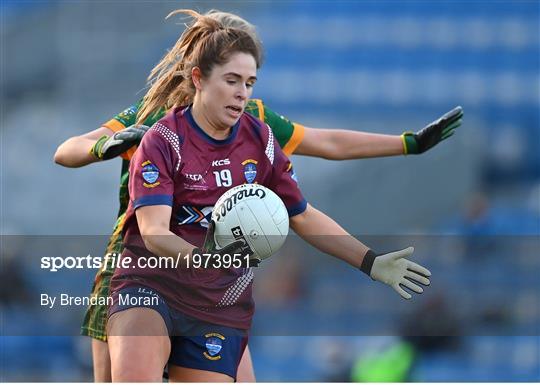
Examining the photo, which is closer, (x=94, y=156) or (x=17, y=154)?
(x=94, y=156)

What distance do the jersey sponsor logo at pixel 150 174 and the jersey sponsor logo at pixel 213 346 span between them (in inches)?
22.7

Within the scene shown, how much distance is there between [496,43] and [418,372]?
4067mm

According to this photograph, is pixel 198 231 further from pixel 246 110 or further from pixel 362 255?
pixel 246 110

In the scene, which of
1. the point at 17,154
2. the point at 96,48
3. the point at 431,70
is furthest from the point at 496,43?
the point at 17,154

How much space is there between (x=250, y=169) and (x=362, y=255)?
513 millimetres

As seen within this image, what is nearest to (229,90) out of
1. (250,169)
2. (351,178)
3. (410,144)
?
(250,169)

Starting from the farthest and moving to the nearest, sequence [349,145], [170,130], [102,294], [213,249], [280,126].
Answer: [349,145]
[280,126]
[102,294]
[170,130]
[213,249]

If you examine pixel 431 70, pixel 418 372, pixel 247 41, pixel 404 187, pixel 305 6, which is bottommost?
pixel 418 372

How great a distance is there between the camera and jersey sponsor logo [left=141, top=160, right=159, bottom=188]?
3406mm

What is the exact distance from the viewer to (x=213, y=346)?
3.59 metres

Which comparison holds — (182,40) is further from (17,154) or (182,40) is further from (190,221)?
(17,154)

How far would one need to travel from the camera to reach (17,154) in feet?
32.1

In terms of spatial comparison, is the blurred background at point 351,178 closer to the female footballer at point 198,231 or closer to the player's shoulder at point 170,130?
the female footballer at point 198,231

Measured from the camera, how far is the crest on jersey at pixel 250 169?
3602mm
